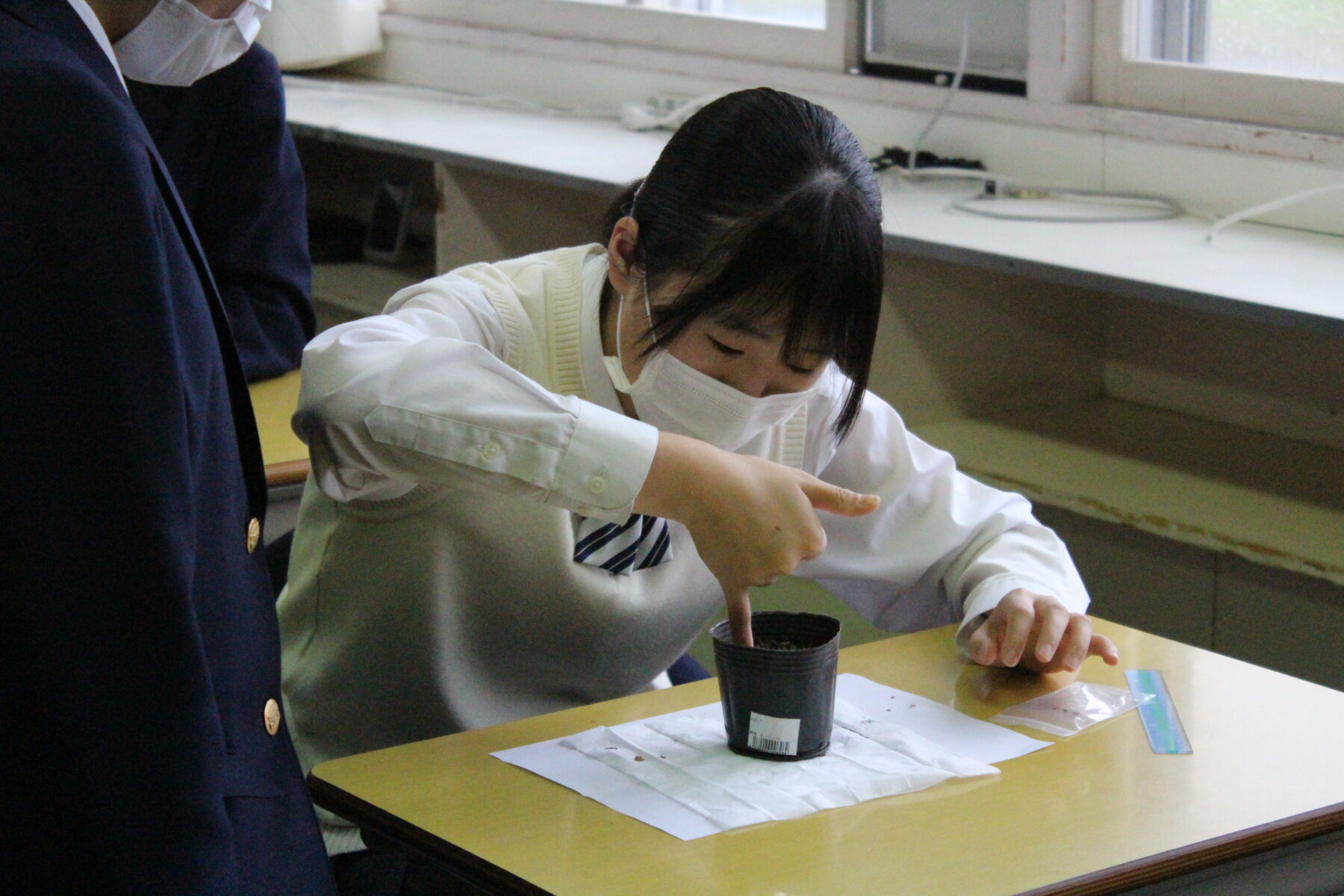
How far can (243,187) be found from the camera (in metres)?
2.01

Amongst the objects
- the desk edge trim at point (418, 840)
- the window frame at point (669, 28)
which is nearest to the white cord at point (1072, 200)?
the window frame at point (669, 28)

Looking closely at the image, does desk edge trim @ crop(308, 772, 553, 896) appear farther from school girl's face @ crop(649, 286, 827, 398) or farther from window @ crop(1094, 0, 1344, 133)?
window @ crop(1094, 0, 1344, 133)

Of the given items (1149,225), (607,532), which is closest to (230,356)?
(607,532)

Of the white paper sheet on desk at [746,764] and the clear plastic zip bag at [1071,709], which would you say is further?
the clear plastic zip bag at [1071,709]

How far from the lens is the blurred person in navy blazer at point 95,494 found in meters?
0.74

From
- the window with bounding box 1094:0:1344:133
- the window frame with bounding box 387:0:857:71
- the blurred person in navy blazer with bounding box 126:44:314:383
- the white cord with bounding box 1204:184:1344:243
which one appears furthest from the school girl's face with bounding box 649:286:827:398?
the window frame with bounding box 387:0:857:71

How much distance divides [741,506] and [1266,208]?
4.84ft

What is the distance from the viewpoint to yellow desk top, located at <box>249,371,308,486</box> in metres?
1.70

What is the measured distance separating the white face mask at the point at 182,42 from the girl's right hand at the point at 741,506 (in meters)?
0.40

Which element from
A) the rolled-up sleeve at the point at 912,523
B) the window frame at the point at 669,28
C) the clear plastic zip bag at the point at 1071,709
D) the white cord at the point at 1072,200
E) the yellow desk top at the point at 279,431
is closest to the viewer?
the clear plastic zip bag at the point at 1071,709

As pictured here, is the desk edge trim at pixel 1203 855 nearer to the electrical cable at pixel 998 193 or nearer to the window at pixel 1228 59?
the electrical cable at pixel 998 193

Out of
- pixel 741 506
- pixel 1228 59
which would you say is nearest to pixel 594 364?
pixel 741 506

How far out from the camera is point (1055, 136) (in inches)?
100

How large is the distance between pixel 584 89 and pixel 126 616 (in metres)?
2.93
